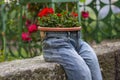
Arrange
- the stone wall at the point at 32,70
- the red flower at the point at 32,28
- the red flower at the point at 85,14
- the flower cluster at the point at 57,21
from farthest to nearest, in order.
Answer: the red flower at the point at 85,14 < the red flower at the point at 32,28 < the flower cluster at the point at 57,21 < the stone wall at the point at 32,70

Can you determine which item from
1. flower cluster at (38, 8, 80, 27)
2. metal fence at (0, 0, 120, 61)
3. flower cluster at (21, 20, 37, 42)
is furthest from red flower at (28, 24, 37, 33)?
flower cluster at (38, 8, 80, 27)

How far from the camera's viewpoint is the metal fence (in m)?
6.74

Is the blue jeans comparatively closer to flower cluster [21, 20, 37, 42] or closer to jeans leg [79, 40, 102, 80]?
jeans leg [79, 40, 102, 80]

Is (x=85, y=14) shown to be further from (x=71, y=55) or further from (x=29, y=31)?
(x=71, y=55)

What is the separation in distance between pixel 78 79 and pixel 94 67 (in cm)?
27

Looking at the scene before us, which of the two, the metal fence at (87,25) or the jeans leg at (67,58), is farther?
the metal fence at (87,25)

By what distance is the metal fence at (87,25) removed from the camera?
6.74 meters

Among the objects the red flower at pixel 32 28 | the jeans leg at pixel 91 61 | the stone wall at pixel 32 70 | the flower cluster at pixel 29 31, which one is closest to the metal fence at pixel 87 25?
the flower cluster at pixel 29 31

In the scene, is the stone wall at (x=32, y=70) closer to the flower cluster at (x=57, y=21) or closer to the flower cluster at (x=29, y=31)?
the flower cluster at (x=57, y=21)

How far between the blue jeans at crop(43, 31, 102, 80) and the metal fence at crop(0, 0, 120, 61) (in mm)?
2452

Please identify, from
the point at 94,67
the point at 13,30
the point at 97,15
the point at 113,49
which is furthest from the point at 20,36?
the point at 94,67

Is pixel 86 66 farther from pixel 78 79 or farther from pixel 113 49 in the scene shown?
pixel 113 49

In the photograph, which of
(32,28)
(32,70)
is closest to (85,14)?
(32,28)

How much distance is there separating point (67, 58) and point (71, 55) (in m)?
0.04
